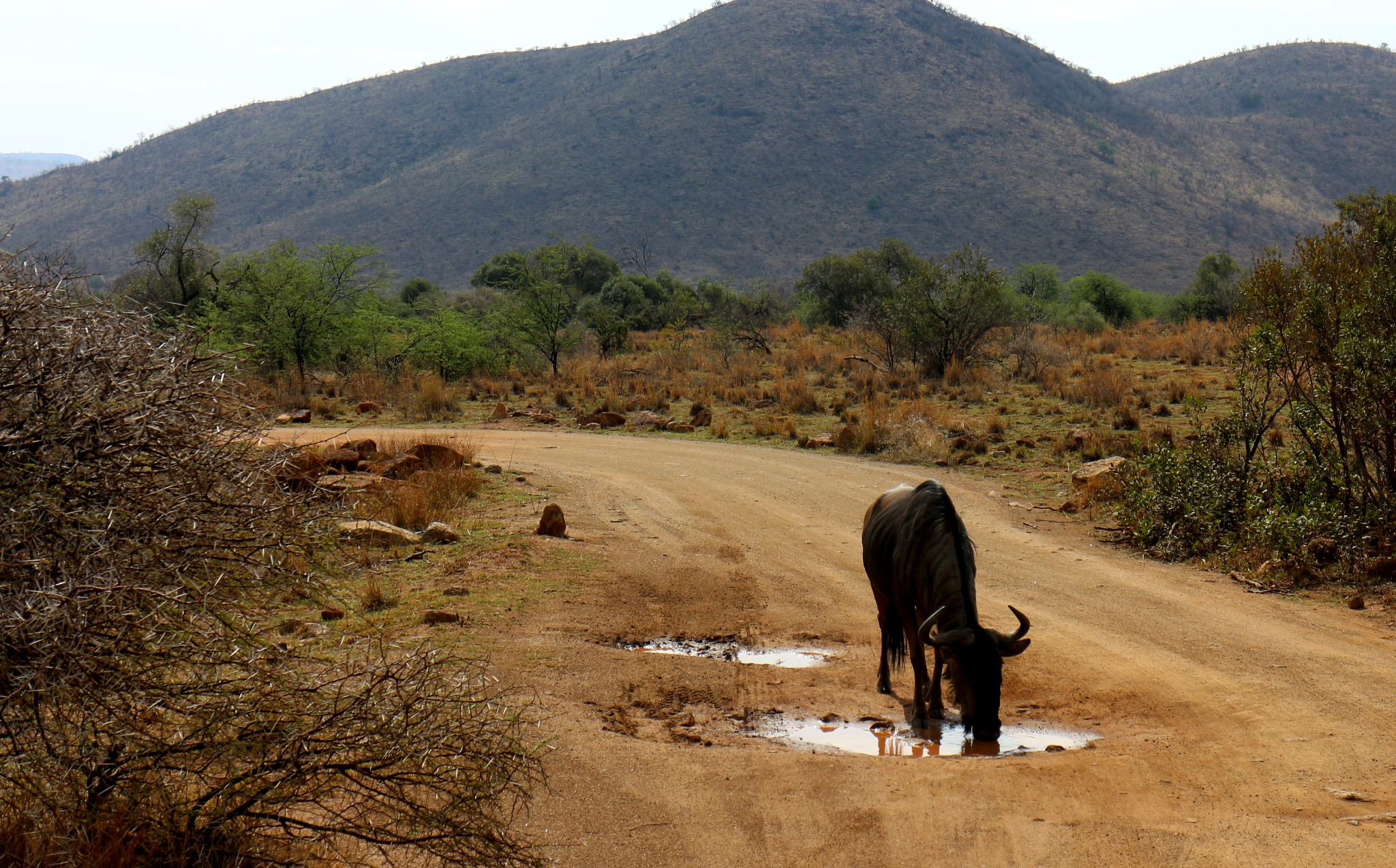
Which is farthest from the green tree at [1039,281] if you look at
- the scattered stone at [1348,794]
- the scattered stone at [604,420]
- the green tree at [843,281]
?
the scattered stone at [1348,794]

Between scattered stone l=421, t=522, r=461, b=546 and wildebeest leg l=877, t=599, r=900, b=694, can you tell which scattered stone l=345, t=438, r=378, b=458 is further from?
wildebeest leg l=877, t=599, r=900, b=694

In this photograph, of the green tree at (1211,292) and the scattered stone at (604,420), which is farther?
the green tree at (1211,292)

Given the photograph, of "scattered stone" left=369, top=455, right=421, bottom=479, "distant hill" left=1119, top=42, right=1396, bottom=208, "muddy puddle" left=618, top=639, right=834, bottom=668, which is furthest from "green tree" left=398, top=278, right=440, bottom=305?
"distant hill" left=1119, top=42, right=1396, bottom=208

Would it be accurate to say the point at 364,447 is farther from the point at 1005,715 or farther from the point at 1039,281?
the point at 1039,281

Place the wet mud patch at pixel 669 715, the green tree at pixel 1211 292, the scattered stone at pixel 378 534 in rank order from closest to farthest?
1. the wet mud patch at pixel 669 715
2. the scattered stone at pixel 378 534
3. the green tree at pixel 1211 292

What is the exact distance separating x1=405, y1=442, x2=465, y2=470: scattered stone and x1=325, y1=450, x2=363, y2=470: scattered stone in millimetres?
765

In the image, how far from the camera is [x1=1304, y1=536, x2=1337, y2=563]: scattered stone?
1067 cm

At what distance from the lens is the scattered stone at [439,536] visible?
1185 cm

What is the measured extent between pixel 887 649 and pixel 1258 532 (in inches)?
225

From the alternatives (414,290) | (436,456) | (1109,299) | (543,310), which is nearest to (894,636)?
(436,456)

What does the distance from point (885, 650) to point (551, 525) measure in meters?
5.50

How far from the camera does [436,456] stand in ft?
51.0

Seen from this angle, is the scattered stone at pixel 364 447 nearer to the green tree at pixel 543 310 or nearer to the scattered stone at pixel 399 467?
the scattered stone at pixel 399 467

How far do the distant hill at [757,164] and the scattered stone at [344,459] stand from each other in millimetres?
61350
